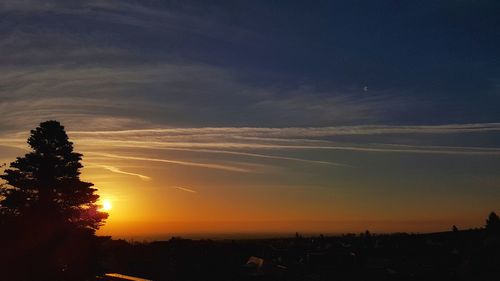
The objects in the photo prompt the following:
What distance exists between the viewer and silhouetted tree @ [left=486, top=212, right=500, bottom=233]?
4584 cm

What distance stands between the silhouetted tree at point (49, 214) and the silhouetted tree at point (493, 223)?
1383 inches

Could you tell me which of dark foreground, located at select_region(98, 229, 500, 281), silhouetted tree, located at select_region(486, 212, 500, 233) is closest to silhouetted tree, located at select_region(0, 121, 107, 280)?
dark foreground, located at select_region(98, 229, 500, 281)

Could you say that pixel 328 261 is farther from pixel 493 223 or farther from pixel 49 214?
pixel 49 214

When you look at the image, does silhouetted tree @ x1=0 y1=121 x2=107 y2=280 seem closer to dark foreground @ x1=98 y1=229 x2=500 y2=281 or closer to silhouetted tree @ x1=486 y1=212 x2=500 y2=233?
dark foreground @ x1=98 y1=229 x2=500 y2=281

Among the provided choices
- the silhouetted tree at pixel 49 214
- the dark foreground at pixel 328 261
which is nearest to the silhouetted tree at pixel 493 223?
the dark foreground at pixel 328 261

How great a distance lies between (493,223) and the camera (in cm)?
4709

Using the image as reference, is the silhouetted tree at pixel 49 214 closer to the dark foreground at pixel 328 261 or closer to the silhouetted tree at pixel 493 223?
the dark foreground at pixel 328 261

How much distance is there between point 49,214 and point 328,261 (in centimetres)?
2958

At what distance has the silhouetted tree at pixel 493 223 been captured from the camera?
45838 mm

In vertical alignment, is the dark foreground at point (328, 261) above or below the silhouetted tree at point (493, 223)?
below

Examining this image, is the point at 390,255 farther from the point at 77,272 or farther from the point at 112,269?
the point at 77,272

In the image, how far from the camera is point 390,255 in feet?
171

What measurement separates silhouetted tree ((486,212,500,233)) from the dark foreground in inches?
35.3

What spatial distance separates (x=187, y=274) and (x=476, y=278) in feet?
87.9
